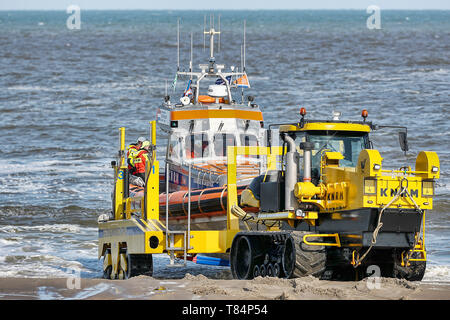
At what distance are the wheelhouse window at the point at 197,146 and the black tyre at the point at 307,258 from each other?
20.6ft

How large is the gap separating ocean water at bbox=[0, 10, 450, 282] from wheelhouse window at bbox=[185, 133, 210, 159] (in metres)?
2.03

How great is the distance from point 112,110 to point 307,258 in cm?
2937

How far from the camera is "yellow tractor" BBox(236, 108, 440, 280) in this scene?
1165 cm

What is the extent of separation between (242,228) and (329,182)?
2.46 metres

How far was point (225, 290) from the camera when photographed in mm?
11016

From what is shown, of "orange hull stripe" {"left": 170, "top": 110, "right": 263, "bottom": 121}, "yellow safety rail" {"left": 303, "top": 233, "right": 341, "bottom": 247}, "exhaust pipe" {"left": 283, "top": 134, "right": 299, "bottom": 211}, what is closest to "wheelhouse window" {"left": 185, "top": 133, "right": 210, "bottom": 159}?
"orange hull stripe" {"left": 170, "top": 110, "right": 263, "bottom": 121}

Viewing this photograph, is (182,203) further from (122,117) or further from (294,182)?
(122,117)

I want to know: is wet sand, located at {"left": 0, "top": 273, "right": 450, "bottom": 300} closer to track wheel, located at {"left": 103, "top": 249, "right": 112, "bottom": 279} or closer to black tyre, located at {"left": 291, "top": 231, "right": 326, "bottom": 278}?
black tyre, located at {"left": 291, "top": 231, "right": 326, "bottom": 278}

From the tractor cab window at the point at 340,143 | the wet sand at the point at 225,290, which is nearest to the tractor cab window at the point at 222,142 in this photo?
the tractor cab window at the point at 340,143

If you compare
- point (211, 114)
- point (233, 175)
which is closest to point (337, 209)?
point (233, 175)

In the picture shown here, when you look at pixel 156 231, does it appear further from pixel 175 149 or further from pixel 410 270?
pixel 175 149

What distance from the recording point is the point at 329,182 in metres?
12.3

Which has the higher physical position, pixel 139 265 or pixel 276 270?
pixel 276 270
